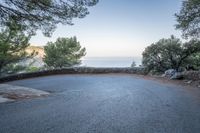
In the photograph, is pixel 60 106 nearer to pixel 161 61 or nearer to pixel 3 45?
pixel 161 61

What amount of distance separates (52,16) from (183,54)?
946cm

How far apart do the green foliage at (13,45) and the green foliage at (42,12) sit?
8005 millimetres

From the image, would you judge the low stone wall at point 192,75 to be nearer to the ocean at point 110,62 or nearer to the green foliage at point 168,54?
the green foliage at point 168,54

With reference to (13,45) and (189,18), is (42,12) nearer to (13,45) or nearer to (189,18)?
(189,18)

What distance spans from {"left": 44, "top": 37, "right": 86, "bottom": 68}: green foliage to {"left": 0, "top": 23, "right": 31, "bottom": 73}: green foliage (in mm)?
6413

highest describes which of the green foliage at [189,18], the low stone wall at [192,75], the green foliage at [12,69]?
the green foliage at [189,18]

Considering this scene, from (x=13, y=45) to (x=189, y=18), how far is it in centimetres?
1574

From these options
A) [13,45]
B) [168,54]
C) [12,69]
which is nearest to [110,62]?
[12,69]

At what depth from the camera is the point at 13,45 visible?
20016 millimetres

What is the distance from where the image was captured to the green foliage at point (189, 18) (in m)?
10.8

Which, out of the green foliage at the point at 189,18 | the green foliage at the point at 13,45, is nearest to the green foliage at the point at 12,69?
the green foliage at the point at 13,45

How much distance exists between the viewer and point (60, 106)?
5746 mm

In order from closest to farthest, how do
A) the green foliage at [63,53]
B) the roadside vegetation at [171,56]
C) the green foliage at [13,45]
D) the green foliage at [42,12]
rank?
1. the green foliage at [42,12]
2. the roadside vegetation at [171,56]
3. the green foliage at [13,45]
4. the green foliage at [63,53]

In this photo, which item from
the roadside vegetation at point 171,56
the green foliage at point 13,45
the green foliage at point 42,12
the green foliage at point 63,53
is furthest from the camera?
the green foliage at point 63,53
